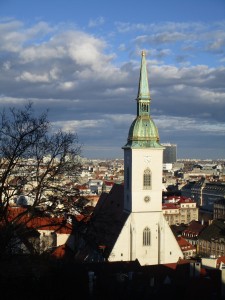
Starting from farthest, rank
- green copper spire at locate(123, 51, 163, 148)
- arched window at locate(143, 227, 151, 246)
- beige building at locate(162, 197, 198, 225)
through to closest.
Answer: beige building at locate(162, 197, 198, 225), green copper spire at locate(123, 51, 163, 148), arched window at locate(143, 227, 151, 246)

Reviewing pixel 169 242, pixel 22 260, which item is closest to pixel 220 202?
pixel 169 242

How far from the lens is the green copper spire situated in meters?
37.0

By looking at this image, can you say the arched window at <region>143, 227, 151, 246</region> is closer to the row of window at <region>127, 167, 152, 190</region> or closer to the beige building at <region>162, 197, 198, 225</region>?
the row of window at <region>127, 167, 152, 190</region>

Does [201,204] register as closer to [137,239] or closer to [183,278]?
[137,239]

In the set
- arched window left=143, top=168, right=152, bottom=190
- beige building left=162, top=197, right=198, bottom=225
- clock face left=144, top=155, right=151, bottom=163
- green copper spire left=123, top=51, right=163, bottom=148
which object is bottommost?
beige building left=162, top=197, right=198, bottom=225

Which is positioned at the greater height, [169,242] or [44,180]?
[44,180]

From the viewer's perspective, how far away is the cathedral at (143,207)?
36.2 m

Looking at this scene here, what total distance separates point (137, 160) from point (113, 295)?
17.6 meters

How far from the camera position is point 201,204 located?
116625 mm

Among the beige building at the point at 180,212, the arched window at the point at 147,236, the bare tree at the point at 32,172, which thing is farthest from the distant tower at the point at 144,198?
the beige building at the point at 180,212

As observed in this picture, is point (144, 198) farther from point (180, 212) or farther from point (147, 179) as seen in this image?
point (180, 212)

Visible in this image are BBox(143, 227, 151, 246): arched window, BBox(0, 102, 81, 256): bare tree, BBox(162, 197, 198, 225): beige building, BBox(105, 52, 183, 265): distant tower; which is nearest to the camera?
BBox(0, 102, 81, 256): bare tree

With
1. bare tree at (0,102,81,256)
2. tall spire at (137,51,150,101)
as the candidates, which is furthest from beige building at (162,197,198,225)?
bare tree at (0,102,81,256)

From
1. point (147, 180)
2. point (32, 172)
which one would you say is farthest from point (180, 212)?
point (32, 172)
